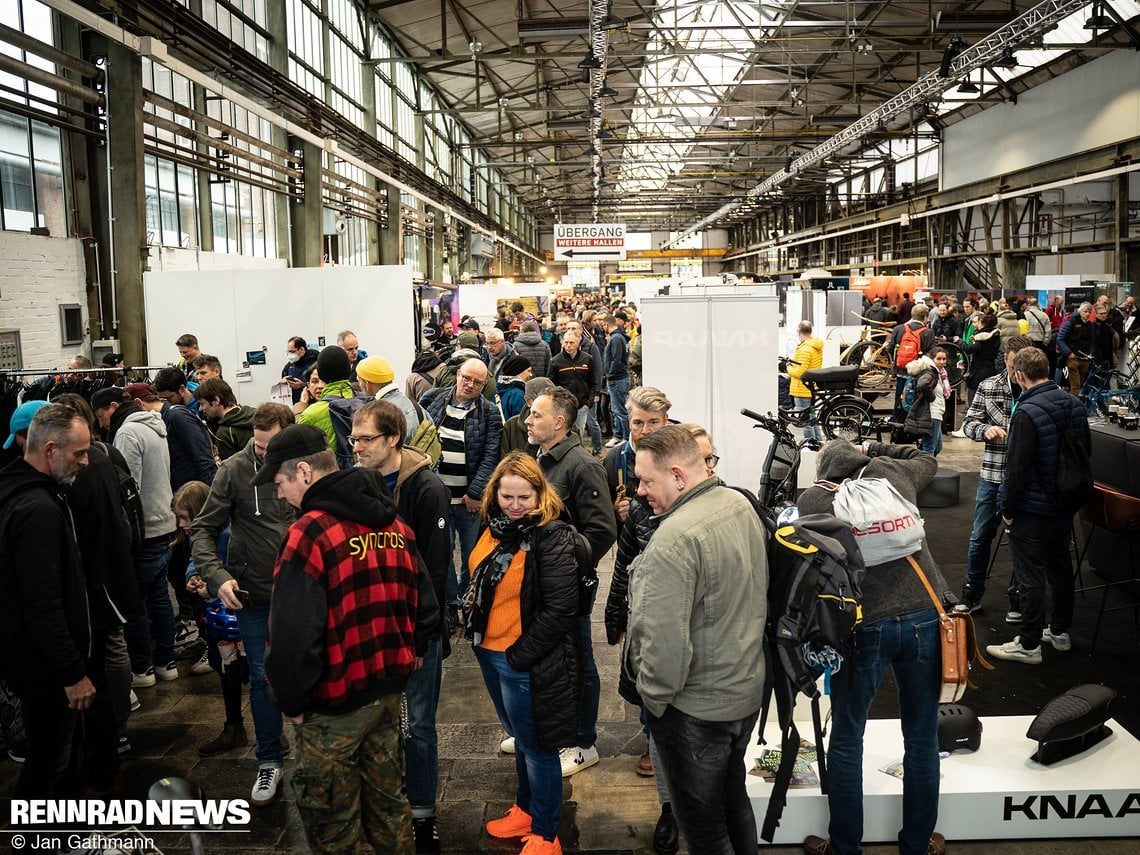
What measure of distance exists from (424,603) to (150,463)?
258 cm

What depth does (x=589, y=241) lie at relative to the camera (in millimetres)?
26219

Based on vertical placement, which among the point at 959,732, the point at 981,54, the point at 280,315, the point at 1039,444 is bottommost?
the point at 959,732

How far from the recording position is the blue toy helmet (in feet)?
12.7

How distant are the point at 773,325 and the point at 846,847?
4883mm

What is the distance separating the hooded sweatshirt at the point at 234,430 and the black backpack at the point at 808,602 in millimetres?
3502

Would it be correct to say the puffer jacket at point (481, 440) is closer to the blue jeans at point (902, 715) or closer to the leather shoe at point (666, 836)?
the leather shoe at point (666, 836)

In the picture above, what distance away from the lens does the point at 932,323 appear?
14203mm

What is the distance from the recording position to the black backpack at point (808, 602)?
256cm

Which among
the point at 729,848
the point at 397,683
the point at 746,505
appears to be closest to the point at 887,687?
the point at 729,848

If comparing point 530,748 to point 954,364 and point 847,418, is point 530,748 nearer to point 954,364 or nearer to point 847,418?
point 847,418

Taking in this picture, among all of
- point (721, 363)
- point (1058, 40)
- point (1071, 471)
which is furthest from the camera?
point (1058, 40)

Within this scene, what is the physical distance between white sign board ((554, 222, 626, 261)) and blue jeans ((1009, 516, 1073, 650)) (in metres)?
21.6

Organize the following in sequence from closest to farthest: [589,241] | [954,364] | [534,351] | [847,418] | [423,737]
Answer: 1. [423,737]
2. [847,418]
3. [534,351]
4. [954,364]
5. [589,241]

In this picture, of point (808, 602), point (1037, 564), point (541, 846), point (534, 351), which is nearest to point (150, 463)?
point (541, 846)
